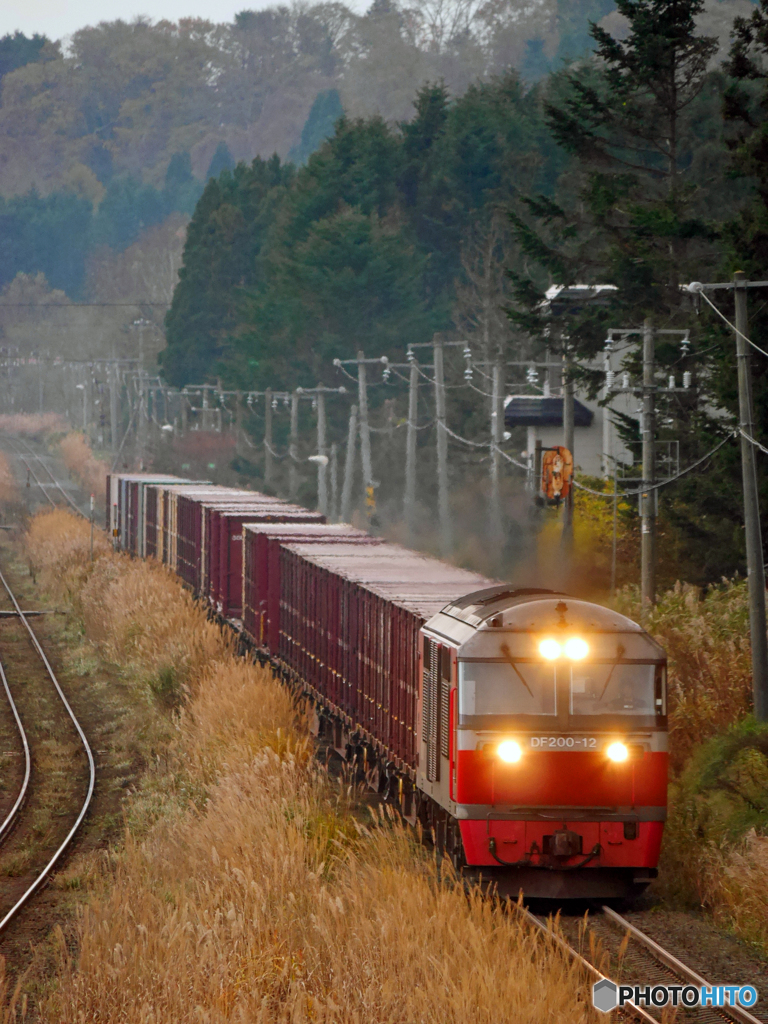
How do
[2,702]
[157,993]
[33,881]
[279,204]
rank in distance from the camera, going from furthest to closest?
[279,204], [2,702], [33,881], [157,993]

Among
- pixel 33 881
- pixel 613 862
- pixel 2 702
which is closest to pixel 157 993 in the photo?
pixel 613 862

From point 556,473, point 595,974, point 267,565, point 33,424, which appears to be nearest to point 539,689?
point 595,974

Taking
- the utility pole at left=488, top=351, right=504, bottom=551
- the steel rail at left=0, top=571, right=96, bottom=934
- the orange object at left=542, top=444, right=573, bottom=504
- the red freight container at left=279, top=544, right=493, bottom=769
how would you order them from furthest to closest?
the utility pole at left=488, top=351, right=504, bottom=551, the orange object at left=542, top=444, right=573, bottom=504, the red freight container at left=279, top=544, right=493, bottom=769, the steel rail at left=0, top=571, right=96, bottom=934

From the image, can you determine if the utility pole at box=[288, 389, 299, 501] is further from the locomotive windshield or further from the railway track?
the railway track

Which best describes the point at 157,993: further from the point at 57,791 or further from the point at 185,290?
the point at 185,290

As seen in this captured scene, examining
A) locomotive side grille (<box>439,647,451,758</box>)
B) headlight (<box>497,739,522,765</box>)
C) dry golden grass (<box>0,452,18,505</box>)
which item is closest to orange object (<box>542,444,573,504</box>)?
locomotive side grille (<box>439,647,451,758</box>)

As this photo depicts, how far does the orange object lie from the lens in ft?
119

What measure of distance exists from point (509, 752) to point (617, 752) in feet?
3.18

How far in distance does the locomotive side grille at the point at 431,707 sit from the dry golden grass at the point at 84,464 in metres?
67.4

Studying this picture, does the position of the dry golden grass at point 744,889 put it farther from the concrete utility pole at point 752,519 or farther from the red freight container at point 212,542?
the red freight container at point 212,542

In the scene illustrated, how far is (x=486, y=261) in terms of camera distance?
72.9m

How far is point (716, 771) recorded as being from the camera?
16219mm

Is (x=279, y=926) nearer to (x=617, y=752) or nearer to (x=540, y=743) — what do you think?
(x=540, y=743)

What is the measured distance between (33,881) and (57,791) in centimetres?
529
